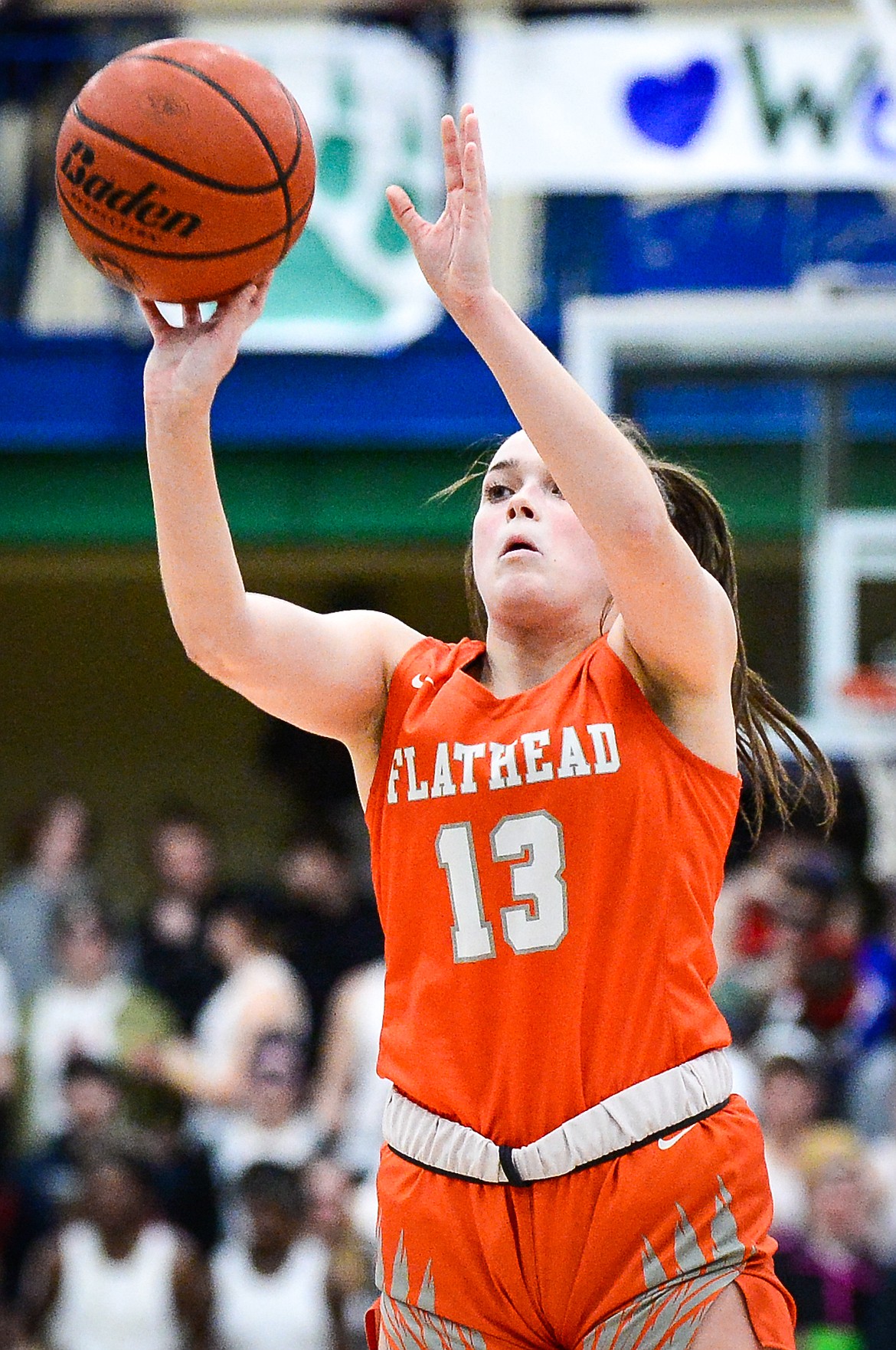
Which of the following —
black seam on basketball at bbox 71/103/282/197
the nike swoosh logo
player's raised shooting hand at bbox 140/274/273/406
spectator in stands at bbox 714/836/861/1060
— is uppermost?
black seam on basketball at bbox 71/103/282/197

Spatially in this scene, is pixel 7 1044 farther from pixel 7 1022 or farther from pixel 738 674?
pixel 738 674

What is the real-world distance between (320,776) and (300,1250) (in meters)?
5.55

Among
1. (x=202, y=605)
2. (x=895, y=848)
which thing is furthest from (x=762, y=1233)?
(x=895, y=848)

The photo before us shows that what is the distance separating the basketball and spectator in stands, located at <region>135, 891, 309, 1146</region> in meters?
5.33

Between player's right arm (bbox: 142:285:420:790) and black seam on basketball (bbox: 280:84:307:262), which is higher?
black seam on basketball (bbox: 280:84:307:262)

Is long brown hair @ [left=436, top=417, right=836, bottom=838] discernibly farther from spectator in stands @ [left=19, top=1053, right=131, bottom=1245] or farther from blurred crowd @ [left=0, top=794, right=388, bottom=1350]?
spectator in stands @ [left=19, top=1053, right=131, bottom=1245]

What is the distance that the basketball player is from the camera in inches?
103

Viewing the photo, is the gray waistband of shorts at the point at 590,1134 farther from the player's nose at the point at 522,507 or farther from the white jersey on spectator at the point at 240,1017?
the white jersey on spectator at the point at 240,1017

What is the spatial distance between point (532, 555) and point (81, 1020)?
568 cm

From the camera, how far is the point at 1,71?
424 inches

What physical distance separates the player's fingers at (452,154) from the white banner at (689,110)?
662cm

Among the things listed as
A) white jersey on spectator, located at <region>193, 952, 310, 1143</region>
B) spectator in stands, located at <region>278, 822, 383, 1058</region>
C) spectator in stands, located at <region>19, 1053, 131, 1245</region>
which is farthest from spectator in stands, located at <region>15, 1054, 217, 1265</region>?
spectator in stands, located at <region>278, 822, 383, 1058</region>

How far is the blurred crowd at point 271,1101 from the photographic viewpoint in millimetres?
6820

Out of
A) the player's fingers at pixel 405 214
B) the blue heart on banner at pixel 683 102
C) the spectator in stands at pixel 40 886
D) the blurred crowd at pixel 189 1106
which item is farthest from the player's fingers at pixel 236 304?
the blue heart on banner at pixel 683 102
